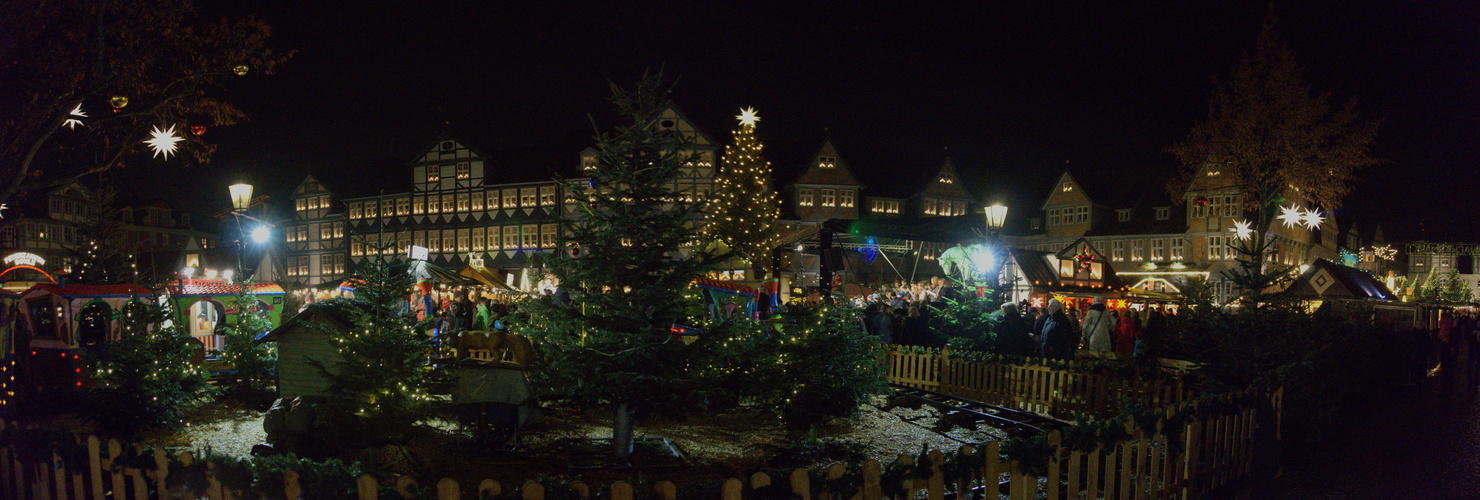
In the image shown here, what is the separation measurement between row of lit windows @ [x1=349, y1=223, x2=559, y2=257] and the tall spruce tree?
4119 centimetres

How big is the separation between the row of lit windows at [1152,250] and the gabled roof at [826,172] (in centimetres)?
1810

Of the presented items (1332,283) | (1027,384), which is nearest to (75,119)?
(1027,384)

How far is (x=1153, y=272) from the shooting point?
159 ft

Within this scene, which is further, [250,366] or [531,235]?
[531,235]

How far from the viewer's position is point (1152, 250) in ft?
167

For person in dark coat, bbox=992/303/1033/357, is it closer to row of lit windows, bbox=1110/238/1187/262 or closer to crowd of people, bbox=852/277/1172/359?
crowd of people, bbox=852/277/1172/359

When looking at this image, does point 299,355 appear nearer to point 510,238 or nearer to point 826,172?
point 510,238

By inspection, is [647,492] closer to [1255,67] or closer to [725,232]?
[1255,67]

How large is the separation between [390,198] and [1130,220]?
47.2 m

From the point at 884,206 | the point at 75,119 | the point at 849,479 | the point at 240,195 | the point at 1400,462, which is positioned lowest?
the point at 1400,462

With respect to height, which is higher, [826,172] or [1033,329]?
[826,172]

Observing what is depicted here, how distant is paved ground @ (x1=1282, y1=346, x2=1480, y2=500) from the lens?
6984mm

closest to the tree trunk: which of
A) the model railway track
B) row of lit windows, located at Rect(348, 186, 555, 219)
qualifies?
the model railway track

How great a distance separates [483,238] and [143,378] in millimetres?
41607
